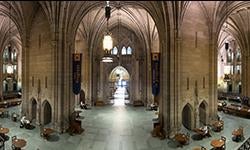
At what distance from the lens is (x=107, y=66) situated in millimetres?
33219

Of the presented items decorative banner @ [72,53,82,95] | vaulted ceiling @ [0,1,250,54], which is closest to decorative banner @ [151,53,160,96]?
vaulted ceiling @ [0,1,250,54]

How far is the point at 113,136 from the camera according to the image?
1703cm

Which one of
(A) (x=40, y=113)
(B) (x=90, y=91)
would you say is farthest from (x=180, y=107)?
(B) (x=90, y=91)

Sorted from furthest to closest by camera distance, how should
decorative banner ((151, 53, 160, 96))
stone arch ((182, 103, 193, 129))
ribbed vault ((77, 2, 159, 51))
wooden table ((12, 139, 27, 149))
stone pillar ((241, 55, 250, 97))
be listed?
stone pillar ((241, 55, 250, 97))
ribbed vault ((77, 2, 159, 51))
decorative banner ((151, 53, 160, 96))
stone arch ((182, 103, 193, 129))
wooden table ((12, 139, 27, 149))

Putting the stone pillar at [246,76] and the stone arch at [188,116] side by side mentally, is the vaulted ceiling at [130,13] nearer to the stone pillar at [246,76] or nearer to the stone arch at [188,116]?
the stone pillar at [246,76]

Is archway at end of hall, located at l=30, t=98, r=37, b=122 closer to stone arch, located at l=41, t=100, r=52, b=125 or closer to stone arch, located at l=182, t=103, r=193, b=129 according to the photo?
stone arch, located at l=41, t=100, r=52, b=125

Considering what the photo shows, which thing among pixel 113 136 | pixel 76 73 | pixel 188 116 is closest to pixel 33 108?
pixel 76 73

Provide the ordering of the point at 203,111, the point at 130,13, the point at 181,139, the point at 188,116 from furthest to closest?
the point at 130,13
the point at 203,111
the point at 188,116
the point at 181,139

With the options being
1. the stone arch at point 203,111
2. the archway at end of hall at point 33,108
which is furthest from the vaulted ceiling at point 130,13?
the stone arch at point 203,111

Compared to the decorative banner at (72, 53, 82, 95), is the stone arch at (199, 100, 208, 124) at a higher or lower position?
lower

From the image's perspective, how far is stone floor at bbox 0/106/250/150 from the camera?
1478 centimetres

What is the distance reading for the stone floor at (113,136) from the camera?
14781 millimetres

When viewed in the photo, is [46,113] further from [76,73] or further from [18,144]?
[18,144]

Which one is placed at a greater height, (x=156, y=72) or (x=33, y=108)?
(x=156, y=72)
